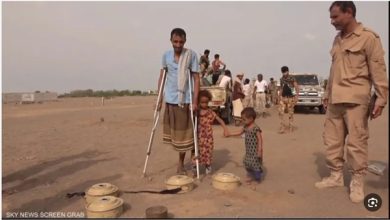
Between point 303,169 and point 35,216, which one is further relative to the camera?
point 303,169

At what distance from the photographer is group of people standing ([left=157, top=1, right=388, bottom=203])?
460cm

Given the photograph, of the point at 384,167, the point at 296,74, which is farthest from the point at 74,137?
the point at 296,74

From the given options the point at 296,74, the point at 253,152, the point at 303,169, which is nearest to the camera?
the point at 253,152

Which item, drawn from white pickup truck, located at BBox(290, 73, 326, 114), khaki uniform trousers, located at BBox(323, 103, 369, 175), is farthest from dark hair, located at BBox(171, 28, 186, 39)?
white pickup truck, located at BBox(290, 73, 326, 114)

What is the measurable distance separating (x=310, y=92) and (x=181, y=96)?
15942 mm

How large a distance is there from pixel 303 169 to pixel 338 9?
288cm

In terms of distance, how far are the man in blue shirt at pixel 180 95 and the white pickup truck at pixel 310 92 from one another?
599 inches

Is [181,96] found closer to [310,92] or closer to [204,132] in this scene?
[204,132]

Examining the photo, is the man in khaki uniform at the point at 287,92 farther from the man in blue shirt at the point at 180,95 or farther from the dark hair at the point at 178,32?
the dark hair at the point at 178,32

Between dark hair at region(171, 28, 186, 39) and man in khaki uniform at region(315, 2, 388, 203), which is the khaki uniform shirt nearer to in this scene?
man in khaki uniform at region(315, 2, 388, 203)

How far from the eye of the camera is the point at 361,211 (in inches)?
169

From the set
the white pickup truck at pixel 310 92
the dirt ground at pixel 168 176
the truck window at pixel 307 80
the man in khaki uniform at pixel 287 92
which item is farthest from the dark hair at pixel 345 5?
the truck window at pixel 307 80

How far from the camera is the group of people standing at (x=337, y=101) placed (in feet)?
15.1

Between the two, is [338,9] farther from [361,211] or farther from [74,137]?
[74,137]
